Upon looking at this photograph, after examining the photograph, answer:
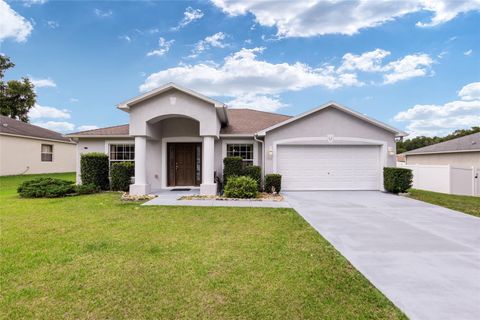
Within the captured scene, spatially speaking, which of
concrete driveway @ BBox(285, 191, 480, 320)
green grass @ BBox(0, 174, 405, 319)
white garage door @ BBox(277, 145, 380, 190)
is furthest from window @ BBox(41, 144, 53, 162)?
concrete driveway @ BBox(285, 191, 480, 320)

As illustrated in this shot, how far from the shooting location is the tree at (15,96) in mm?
31406

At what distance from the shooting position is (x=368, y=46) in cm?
1585

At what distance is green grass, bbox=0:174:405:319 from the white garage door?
625cm

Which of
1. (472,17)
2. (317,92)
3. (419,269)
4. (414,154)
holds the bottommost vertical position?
(419,269)

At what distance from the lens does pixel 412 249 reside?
188 inches

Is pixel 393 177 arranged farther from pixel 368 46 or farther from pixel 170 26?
pixel 170 26

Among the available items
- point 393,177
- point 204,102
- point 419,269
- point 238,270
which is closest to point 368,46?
point 393,177

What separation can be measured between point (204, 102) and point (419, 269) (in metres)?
9.37

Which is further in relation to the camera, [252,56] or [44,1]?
[252,56]

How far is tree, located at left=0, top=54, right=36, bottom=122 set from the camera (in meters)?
31.4

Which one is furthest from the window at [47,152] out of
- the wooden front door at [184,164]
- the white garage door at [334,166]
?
the white garage door at [334,166]

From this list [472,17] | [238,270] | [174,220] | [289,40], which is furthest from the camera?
[289,40]

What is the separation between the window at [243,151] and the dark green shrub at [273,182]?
195 centimetres

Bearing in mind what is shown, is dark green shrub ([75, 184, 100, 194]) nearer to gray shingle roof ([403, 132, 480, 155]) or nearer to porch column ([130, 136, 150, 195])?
porch column ([130, 136, 150, 195])
